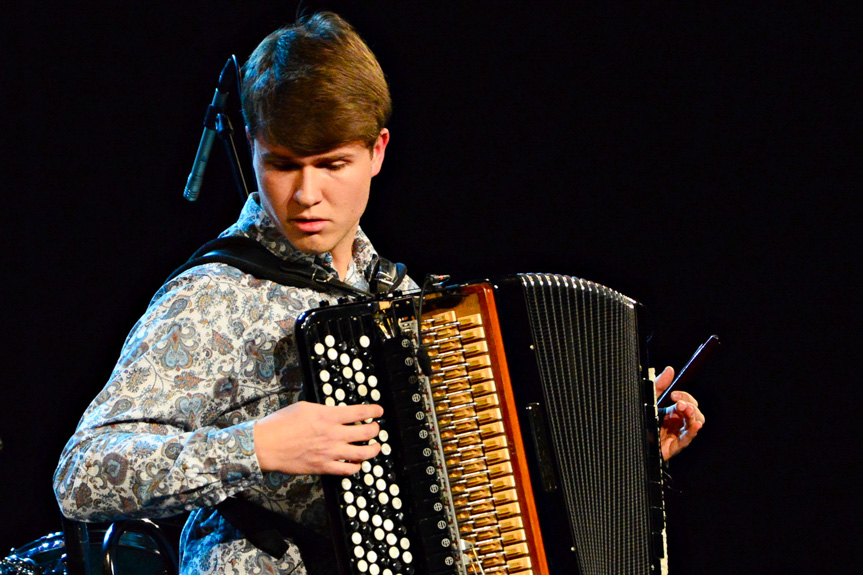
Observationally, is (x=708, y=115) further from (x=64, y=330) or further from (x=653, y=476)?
(x=64, y=330)

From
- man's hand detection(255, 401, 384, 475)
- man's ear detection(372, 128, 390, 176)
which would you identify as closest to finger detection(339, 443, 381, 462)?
man's hand detection(255, 401, 384, 475)

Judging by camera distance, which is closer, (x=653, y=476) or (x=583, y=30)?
(x=653, y=476)

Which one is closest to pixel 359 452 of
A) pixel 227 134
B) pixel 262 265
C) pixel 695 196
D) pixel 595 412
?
pixel 262 265

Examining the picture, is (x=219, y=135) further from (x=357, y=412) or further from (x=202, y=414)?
(x=357, y=412)

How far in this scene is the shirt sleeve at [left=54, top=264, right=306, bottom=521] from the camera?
1.38 meters

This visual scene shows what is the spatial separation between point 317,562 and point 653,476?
72 cm

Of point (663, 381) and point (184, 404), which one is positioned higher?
point (184, 404)

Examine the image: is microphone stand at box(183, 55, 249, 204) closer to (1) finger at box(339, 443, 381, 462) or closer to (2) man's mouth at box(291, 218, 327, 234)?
(2) man's mouth at box(291, 218, 327, 234)

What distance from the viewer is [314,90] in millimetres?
1570

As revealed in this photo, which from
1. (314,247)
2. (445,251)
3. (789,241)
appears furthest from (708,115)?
(314,247)

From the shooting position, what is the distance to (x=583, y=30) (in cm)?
324

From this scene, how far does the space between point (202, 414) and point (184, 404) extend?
0.06 metres

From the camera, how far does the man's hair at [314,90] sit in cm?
156

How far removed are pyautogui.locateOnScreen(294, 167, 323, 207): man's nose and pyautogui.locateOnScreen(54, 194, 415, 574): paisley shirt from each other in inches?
5.1
